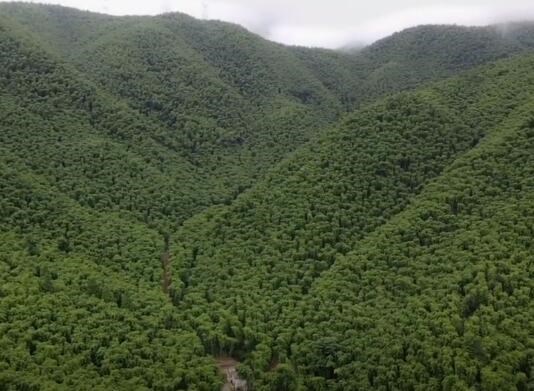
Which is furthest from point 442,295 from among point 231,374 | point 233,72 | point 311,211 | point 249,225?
point 233,72

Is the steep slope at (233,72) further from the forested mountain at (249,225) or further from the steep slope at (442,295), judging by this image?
the steep slope at (442,295)

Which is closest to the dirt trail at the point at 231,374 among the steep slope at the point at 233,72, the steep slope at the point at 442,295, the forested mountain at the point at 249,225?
the forested mountain at the point at 249,225

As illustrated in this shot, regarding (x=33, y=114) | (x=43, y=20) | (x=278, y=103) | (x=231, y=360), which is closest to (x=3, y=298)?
(x=231, y=360)

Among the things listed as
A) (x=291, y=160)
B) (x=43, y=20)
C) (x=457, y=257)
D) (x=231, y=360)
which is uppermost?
(x=43, y=20)

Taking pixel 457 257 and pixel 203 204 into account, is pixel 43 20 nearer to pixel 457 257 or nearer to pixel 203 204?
pixel 203 204

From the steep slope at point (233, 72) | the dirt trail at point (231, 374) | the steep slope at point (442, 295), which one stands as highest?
the steep slope at point (233, 72)
